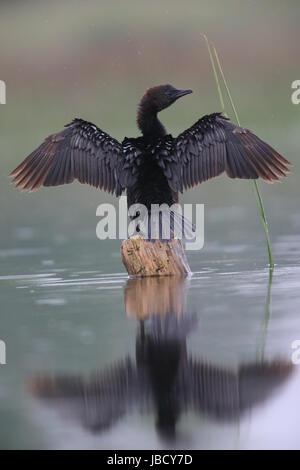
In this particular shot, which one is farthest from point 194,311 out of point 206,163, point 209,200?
A: point 209,200

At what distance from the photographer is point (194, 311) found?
5.26m

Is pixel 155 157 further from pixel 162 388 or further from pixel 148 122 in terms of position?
pixel 162 388

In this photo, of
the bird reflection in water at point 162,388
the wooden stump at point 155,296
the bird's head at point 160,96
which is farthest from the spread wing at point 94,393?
the bird's head at point 160,96

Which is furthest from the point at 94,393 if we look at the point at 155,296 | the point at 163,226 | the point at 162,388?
the point at 163,226

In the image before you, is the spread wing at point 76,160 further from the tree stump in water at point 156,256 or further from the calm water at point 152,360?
the calm water at point 152,360

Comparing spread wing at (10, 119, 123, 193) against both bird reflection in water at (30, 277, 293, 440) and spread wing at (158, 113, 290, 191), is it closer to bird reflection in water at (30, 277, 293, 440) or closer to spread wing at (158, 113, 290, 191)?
spread wing at (158, 113, 290, 191)

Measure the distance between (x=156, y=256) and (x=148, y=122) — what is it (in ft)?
3.99

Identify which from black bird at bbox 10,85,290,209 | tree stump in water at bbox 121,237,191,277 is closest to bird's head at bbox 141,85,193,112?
black bird at bbox 10,85,290,209

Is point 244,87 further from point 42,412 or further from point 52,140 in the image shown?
point 42,412

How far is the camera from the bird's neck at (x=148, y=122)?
7.62m

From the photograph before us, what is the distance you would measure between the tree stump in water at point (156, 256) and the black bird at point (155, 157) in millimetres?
316

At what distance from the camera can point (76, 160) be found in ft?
25.1

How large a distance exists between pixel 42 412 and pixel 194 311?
1.84 m

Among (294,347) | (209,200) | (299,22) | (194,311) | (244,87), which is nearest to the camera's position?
(294,347)
